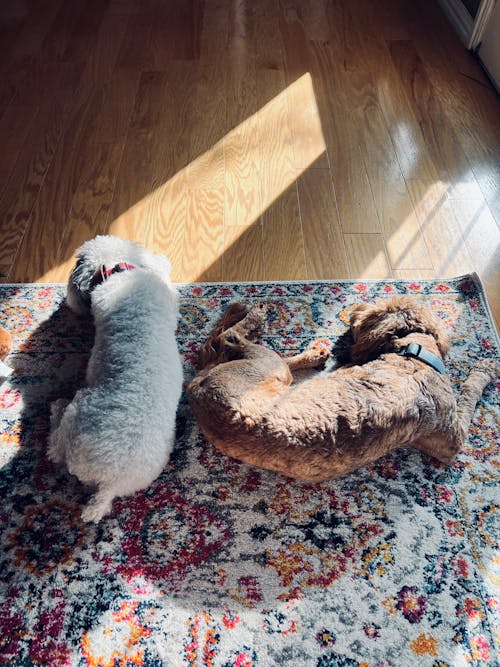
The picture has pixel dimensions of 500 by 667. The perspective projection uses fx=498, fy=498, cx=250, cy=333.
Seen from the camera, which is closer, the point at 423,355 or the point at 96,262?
the point at 423,355

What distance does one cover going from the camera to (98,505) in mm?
1358

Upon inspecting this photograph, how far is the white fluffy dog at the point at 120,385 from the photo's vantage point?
4.15 ft

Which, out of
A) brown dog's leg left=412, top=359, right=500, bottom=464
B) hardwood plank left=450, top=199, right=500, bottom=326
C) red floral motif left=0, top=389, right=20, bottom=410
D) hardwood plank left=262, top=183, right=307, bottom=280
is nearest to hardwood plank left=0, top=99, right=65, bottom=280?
red floral motif left=0, top=389, right=20, bottom=410

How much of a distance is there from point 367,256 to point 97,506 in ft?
4.72

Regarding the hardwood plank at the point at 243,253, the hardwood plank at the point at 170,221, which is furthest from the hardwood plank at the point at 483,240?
the hardwood plank at the point at 170,221

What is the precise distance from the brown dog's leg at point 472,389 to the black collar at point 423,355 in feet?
0.65

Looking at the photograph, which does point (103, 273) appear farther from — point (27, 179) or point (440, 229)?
point (440, 229)

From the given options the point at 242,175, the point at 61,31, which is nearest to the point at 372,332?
the point at 242,175

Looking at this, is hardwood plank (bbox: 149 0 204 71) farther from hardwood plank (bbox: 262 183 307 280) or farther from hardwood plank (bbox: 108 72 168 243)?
hardwood plank (bbox: 262 183 307 280)

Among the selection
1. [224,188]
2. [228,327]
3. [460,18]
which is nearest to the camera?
[228,327]

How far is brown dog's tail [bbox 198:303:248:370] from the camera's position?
1.65 m

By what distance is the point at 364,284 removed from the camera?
6.61 ft

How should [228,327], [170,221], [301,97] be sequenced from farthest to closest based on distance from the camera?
[301,97], [170,221], [228,327]

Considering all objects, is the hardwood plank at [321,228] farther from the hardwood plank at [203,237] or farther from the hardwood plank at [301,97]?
the hardwood plank at [203,237]
